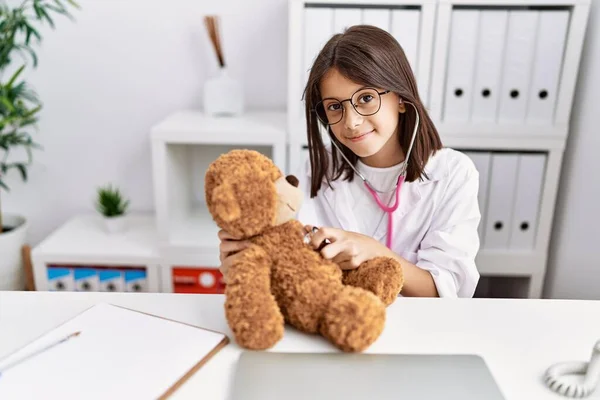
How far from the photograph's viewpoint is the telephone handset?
21.1 inches

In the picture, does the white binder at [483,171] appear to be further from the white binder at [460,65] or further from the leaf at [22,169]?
the leaf at [22,169]

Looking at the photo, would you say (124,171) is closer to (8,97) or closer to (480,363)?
(8,97)

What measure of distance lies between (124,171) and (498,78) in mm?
1311

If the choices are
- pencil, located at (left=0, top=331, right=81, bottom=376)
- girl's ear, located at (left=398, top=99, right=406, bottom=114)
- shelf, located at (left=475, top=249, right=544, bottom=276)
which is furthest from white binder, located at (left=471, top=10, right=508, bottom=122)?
pencil, located at (left=0, top=331, right=81, bottom=376)

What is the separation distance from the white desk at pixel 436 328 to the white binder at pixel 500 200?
85 centimetres

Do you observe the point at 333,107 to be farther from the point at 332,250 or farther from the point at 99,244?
the point at 99,244

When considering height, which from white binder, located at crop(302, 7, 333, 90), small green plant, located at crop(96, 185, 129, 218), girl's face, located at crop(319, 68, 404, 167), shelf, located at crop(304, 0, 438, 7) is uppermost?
shelf, located at crop(304, 0, 438, 7)

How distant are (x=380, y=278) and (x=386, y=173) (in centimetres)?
46

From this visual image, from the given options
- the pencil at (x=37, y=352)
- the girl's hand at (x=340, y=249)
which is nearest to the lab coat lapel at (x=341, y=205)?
the girl's hand at (x=340, y=249)

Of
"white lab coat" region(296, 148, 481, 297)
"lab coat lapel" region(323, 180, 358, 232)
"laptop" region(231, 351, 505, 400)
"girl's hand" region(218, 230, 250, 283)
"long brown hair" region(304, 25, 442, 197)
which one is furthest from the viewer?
"lab coat lapel" region(323, 180, 358, 232)

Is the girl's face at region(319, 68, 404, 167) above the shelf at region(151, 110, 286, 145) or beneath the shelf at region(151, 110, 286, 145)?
above

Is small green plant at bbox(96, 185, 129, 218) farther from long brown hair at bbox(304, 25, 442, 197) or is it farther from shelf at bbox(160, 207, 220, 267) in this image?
long brown hair at bbox(304, 25, 442, 197)

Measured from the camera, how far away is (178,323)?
0.66 m

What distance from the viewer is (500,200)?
61.4 inches
